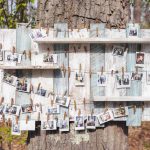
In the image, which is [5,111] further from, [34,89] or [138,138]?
[138,138]

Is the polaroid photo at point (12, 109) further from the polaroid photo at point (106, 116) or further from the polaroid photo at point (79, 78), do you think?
the polaroid photo at point (106, 116)

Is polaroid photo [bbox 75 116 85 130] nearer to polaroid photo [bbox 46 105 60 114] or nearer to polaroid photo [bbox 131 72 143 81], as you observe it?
polaroid photo [bbox 46 105 60 114]

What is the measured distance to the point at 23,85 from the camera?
3.39 metres

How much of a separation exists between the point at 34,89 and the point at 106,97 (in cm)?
60

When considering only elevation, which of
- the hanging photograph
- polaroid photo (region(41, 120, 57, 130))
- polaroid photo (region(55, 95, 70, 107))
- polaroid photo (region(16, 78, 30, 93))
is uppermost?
the hanging photograph

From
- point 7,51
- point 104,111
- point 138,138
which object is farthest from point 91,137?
point 138,138

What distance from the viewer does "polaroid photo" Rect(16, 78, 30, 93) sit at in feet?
11.1

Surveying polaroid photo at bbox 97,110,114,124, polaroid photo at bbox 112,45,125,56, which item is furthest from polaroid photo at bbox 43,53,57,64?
polaroid photo at bbox 97,110,114,124

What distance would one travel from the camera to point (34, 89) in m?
3.39

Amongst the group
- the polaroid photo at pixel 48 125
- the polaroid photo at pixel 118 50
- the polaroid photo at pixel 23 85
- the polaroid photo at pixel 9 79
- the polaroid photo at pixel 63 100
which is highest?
the polaroid photo at pixel 118 50

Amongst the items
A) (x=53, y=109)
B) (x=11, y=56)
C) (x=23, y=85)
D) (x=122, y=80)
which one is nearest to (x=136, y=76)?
(x=122, y=80)

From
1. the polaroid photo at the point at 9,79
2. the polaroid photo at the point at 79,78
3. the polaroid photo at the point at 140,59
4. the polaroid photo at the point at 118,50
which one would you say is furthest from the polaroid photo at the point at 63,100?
the polaroid photo at the point at 140,59

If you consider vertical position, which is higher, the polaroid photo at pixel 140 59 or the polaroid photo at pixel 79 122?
the polaroid photo at pixel 140 59

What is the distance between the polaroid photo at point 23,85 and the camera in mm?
3383
